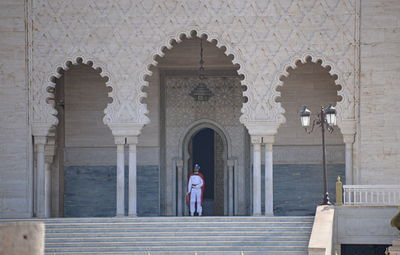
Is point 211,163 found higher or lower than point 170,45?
lower

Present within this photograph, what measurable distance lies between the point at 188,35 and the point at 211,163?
16.2 feet

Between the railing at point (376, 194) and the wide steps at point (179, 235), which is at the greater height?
the railing at point (376, 194)

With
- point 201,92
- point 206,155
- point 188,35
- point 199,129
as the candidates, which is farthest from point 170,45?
point 206,155

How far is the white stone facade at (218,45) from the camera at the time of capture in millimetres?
22484

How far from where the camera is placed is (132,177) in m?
23.2

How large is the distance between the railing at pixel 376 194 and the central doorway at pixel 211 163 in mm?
4141

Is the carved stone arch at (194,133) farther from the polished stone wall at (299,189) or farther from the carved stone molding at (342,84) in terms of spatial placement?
the carved stone molding at (342,84)

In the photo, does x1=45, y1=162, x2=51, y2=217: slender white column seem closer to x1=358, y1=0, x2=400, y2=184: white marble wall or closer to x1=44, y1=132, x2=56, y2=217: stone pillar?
x1=44, y1=132, x2=56, y2=217: stone pillar

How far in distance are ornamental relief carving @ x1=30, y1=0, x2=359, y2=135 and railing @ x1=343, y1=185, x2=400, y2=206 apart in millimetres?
1394

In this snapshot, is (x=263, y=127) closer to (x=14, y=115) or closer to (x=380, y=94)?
(x=380, y=94)

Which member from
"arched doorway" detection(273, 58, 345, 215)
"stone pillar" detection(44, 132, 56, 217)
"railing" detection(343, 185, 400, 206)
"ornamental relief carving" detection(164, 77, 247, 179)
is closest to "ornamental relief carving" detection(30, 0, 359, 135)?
"railing" detection(343, 185, 400, 206)

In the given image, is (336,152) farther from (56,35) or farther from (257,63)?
(56,35)

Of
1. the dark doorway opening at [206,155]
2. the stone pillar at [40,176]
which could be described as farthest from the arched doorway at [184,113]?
the stone pillar at [40,176]

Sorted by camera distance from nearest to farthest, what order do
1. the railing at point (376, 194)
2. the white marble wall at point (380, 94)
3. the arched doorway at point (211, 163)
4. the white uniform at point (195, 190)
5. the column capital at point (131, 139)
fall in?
the railing at point (376, 194), the white marble wall at point (380, 94), the column capital at point (131, 139), the white uniform at point (195, 190), the arched doorway at point (211, 163)
